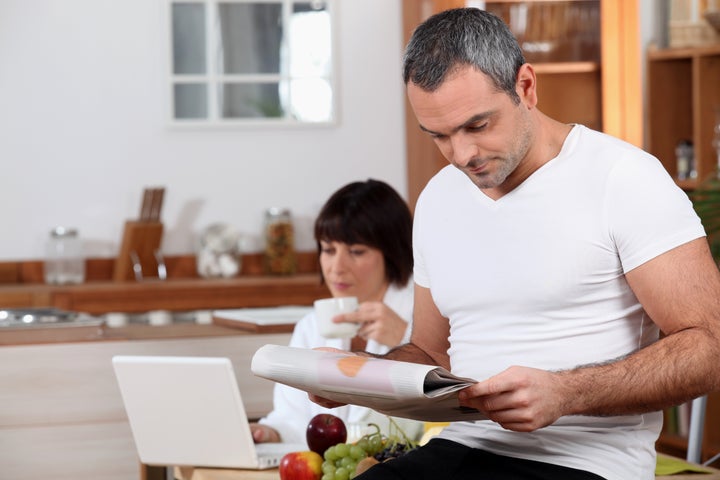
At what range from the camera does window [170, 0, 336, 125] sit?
5.11 metres

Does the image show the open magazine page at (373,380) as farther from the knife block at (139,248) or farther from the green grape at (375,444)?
the knife block at (139,248)

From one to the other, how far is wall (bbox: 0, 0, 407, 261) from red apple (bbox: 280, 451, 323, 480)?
3.13 meters

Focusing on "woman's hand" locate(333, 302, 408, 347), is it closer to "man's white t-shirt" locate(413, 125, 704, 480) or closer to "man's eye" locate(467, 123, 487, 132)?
"man's white t-shirt" locate(413, 125, 704, 480)

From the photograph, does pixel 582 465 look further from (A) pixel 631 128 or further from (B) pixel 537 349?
(A) pixel 631 128

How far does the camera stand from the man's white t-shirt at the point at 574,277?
165 cm

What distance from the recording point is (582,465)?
1.69 m

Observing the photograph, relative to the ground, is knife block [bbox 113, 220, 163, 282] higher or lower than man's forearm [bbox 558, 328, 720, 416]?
lower

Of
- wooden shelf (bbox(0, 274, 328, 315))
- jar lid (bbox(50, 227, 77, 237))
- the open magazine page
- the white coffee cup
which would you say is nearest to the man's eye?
the open magazine page

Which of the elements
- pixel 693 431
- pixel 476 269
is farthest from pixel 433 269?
pixel 693 431

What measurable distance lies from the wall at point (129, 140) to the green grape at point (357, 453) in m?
3.14

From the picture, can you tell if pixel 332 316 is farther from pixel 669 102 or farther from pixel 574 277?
pixel 669 102

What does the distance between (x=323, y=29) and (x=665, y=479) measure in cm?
355

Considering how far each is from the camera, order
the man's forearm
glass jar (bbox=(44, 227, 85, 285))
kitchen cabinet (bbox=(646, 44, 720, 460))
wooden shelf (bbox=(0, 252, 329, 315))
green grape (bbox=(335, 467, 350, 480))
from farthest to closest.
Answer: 1. glass jar (bbox=(44, 227, 85, 285))
2. wooden shelf (bbox=(0, 252, 329, 315))
3. kitchen cabinet (bbox=(646, 44, 720, 460))
4. green grape (bbox=(335, 467, 350, 480))
5. the man's forearm

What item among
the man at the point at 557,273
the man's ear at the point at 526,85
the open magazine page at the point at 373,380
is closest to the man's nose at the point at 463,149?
the man at the point at 557,273
